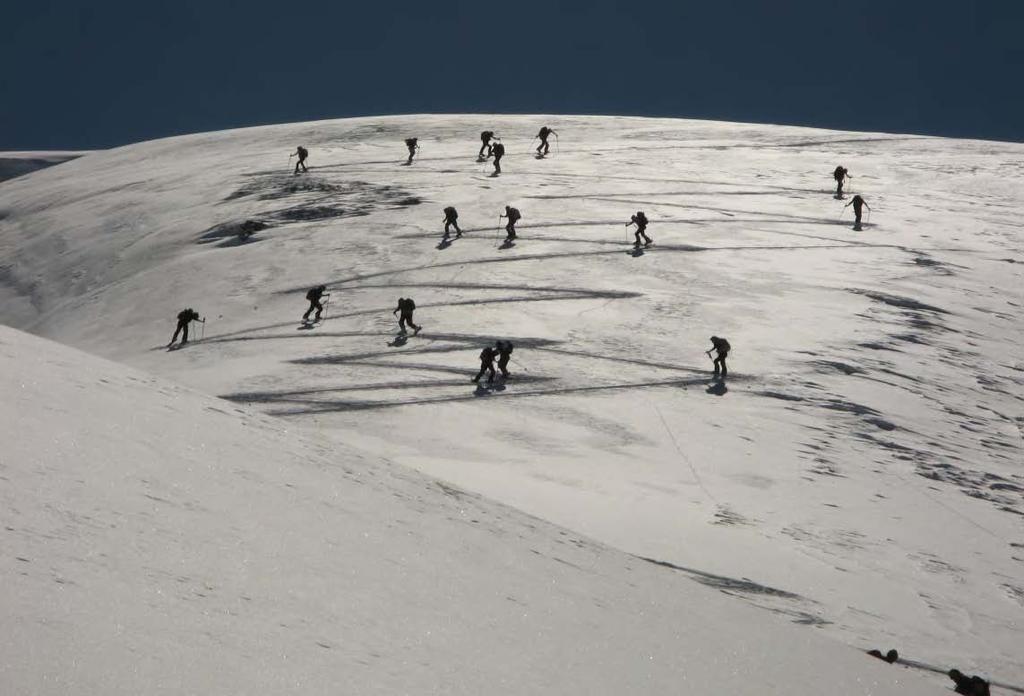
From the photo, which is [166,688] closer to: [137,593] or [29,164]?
[137,593]

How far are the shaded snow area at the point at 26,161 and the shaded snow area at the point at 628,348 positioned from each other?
13.3 meters

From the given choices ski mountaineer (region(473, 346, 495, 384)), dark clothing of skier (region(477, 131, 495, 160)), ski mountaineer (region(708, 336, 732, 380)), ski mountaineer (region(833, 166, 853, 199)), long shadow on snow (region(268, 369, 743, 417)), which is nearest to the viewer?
long shadow on snow (region(268, 369, 743, 417))

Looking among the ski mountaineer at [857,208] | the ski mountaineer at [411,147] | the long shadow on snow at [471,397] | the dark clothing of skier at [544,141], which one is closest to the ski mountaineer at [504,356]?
the long shadow on snow at [471,397]

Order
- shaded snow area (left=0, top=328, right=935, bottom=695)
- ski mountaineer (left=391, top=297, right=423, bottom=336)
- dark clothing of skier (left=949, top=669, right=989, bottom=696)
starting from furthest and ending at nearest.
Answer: ski mountaineer (left=391, top=297, right=423, bottom=336) → dark clothing of skier (left=949, top=669, right=989, bottom=696) → shaded snow area (left=0, top=328, right=935, bottom=695)

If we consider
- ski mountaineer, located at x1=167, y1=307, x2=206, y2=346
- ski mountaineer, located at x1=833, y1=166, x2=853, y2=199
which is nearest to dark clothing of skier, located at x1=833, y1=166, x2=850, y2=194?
ski mountaineer, located at x1=833, y1=166, x2=853, y2=199

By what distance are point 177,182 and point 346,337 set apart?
18.0 meters

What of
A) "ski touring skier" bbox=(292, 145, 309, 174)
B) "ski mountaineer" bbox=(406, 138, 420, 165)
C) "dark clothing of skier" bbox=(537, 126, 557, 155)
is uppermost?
"dark clothing of skier" bbox=(537, 126, 557, 155)

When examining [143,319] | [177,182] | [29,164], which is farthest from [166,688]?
[29,164]

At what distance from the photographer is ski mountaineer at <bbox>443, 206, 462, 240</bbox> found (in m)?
30.1

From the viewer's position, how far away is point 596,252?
30.0m

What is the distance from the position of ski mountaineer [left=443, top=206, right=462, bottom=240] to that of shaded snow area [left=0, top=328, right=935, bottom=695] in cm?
1889

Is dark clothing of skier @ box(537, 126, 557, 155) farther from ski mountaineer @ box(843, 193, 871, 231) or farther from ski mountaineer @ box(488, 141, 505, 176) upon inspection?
ski mountaineer @ box(843, 193, 871, 231)

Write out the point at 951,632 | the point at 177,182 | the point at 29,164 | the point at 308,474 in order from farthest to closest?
the point at 29,164, the point at 177,182, the point at 951,632, the point at 308,474

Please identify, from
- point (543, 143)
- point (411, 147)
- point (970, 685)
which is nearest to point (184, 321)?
point (411, 147)
